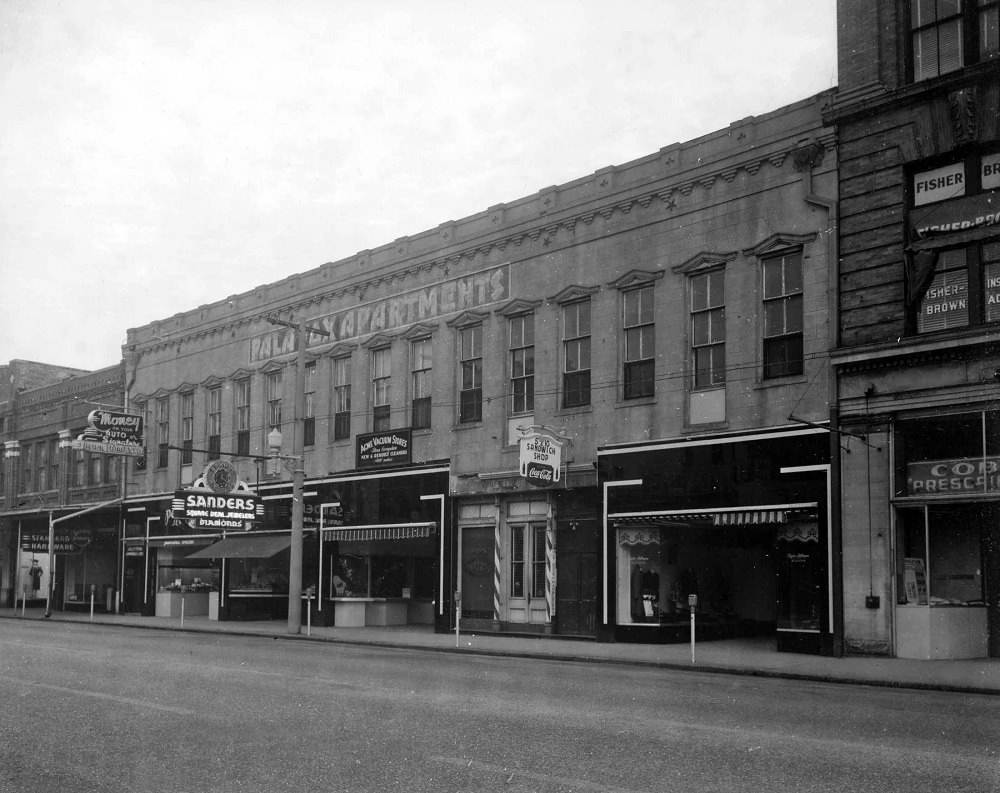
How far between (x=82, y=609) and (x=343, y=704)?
36.7 m

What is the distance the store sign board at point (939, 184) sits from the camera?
20.4 metres

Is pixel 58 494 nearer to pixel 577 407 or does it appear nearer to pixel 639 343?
pixel 577 407

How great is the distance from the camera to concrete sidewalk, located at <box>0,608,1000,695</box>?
55.7 ft

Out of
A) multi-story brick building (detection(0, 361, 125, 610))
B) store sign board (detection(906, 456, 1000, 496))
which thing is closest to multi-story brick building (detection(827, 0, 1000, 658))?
store sign board (detection(906, 456, 1000, 496))

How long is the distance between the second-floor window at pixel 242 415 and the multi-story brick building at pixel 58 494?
6.01 meters

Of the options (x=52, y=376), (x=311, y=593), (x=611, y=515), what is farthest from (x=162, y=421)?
(x=611, y=515)

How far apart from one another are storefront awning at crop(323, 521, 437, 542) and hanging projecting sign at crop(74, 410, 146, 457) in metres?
11.5

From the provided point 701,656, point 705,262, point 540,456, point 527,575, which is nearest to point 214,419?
point 527,575

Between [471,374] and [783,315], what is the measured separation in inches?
379

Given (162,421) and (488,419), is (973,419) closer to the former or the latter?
(488,419)

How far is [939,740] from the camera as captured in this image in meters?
10.1

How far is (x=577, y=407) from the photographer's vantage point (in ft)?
88.4

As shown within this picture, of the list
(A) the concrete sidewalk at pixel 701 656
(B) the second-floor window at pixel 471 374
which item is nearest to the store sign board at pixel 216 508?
(A) the concrete sidewalk at pixel 701 656

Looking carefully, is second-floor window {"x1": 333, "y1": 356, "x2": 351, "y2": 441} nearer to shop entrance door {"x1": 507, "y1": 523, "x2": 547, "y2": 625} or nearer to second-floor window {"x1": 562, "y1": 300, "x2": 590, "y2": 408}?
shop entrance door {"x1": 507, "y1": 523, "x2": 547, "y2": 625}
